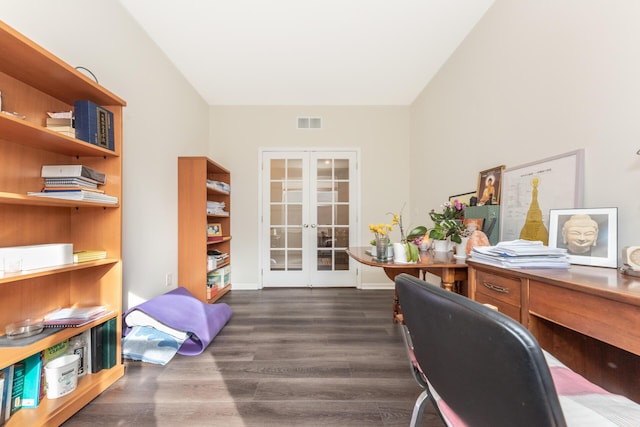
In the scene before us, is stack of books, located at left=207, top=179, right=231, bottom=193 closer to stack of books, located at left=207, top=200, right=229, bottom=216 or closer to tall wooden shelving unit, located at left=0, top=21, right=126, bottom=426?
stack of books, located at left=207, top=200, right=229, bottom=216

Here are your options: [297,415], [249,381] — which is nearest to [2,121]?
[249,381]

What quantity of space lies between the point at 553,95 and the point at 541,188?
22.2 inches

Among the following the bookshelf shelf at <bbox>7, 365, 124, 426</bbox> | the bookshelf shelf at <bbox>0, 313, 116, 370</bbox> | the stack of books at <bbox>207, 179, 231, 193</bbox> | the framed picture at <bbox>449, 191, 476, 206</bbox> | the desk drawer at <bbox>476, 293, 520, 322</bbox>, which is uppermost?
the stack of books at <bbox>207, 179, 231, 193</bbox>

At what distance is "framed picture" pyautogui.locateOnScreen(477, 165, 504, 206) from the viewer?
201cm

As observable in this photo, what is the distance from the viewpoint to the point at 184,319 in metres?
2.15

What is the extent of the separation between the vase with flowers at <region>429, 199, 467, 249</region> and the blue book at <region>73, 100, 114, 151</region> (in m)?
2.37

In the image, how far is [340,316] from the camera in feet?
9.27

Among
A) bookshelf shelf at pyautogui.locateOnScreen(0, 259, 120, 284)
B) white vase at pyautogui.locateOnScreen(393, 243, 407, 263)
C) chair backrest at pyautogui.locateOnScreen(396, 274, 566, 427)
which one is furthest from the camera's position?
white vase at pyautogui.locateOnScreen(393, 243, 407, 263)

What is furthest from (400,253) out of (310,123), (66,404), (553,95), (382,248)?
(310,123)

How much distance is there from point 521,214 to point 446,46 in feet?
6.26

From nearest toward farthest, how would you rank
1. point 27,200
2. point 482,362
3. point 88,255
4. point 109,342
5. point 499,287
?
point 482,362
point 27,200
point 499,287
point 88,255
point 109,342

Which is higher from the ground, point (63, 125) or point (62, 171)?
point (63, 125)

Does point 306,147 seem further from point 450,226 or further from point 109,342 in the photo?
point 109,342

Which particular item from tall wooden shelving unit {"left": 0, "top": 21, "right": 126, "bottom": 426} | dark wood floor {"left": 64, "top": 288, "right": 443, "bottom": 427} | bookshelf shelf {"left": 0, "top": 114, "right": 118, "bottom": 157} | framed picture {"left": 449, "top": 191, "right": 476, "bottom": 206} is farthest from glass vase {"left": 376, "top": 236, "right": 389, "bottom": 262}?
bookshelf shelf {"left": 0, "top": 114, "right": 118, "bottom": 157}
